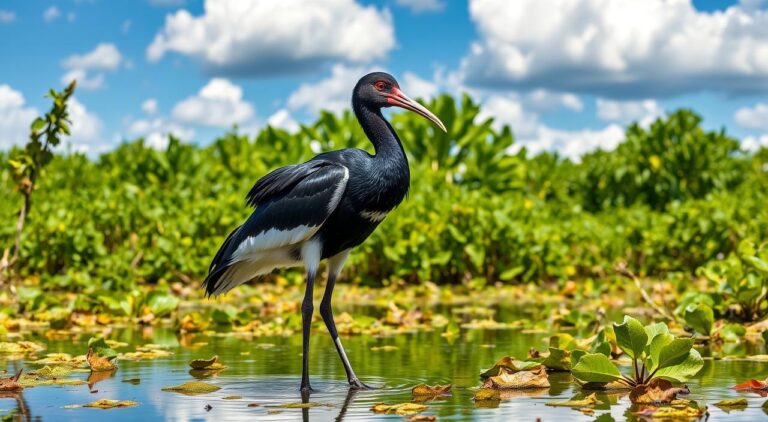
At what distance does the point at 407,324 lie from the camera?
28.7ft

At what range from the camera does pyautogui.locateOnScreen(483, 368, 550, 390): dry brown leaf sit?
502cm

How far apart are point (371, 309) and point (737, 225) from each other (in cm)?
585

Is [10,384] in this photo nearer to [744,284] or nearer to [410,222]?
[744,284]

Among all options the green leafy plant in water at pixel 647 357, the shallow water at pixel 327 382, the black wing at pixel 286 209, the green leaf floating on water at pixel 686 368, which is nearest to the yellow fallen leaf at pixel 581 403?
the shallow water at pixel 327 382

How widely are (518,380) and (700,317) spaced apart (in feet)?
7.54

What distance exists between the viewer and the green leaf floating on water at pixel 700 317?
6.75 m

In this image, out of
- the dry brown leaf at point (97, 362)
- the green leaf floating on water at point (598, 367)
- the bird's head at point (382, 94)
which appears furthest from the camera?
the bird's head at point (382, 94)

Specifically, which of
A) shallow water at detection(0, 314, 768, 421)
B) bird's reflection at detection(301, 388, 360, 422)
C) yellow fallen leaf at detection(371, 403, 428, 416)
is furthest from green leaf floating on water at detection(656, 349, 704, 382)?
bird's reflection at detection(301, 388, 360, 422)

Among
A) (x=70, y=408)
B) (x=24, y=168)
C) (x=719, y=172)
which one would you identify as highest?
(x=719, y=172)

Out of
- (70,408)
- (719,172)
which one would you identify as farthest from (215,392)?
(719,172)

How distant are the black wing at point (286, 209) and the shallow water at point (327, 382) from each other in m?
0.74

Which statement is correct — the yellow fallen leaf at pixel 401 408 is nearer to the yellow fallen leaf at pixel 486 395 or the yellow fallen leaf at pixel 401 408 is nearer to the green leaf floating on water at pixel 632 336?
the yellow fallen leaf at pixel 486 395

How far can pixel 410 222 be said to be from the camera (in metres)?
12.6

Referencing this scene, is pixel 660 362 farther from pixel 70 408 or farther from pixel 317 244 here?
pixel 70 408
